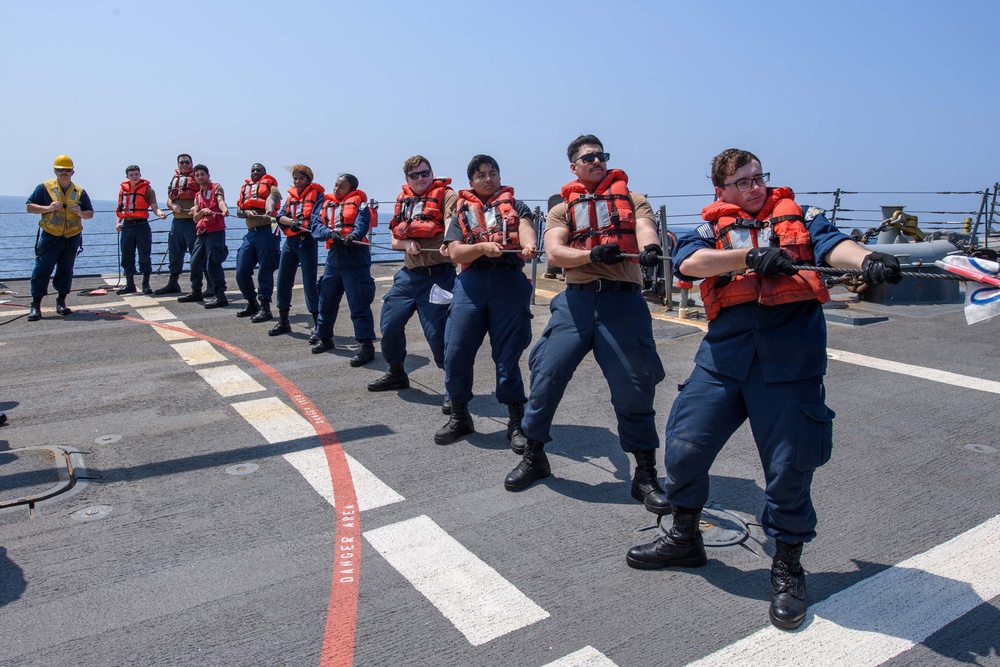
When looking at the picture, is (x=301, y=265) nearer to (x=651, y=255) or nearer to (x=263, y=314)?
(x=263, y=314)

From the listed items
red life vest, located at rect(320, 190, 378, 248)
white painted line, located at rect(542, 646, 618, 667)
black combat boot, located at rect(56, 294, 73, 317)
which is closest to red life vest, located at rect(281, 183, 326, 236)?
red life vest, located at rect(320, 190, 378, 248)

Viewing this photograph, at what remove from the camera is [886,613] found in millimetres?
3414

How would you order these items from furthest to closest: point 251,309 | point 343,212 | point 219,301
A: point 219,301
point 251,309
point 343,212

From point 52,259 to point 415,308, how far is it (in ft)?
20.5

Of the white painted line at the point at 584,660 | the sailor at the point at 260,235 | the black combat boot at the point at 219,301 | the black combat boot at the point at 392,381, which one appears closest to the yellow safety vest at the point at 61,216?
the black combat boot at the point at 219,301

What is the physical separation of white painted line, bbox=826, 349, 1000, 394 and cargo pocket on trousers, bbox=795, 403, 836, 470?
4524 mm

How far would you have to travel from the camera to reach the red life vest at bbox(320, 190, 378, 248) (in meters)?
7.90

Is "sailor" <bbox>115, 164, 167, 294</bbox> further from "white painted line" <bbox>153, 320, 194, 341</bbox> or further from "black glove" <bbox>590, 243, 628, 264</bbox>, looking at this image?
"black glove" <bbox>590, 243, 628, 264</bbox>

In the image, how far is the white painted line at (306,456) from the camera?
4730 mm

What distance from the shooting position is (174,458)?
5.38 meters

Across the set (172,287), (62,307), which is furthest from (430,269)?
(172,287)

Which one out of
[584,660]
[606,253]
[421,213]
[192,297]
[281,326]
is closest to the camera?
[584,660]

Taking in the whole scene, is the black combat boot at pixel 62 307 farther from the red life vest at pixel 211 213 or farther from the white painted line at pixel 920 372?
the white painted line at pixel 920 372

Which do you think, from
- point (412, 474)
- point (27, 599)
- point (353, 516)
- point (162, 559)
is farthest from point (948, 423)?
point (27, 599)
